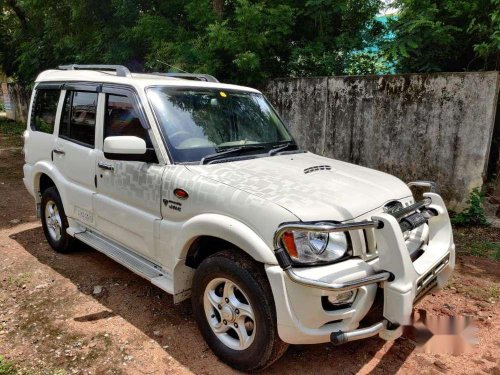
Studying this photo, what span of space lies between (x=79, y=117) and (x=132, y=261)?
1.70 metres

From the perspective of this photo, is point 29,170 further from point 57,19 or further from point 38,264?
point 57,19

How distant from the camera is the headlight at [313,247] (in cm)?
241

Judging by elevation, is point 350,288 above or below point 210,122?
below

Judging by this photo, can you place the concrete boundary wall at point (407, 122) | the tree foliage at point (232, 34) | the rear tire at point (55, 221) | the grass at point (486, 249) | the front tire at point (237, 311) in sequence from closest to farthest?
the front tire at point (237, 311)
the rear tire at point (55, 221)
the grass at point (486, 249)
the concrete boundary wall at point (407, 122)
the tree foliage at point (232, 34)

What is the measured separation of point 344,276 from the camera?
2332 millimetres

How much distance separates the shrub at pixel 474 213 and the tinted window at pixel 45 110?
5.40 m

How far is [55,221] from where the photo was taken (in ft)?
16.0

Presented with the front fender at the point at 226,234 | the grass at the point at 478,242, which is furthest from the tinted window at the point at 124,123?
the grass at the point at 478,242

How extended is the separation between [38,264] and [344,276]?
12.2 feet

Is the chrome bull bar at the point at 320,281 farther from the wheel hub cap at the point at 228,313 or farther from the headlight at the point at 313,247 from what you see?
the wheel hub cap at the point at 228,313

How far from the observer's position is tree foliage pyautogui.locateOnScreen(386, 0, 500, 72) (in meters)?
6.20

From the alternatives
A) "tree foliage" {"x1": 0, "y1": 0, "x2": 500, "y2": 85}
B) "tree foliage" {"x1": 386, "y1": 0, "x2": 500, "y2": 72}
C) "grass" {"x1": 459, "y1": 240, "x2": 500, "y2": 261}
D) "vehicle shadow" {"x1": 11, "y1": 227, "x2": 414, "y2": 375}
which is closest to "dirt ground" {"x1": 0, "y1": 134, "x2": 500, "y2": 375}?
"vehicle shadow" {"x1": 11, "y1": 227, "x2": 414, "y2": 375}

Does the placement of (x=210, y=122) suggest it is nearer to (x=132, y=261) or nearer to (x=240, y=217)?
(x=240, y=217)

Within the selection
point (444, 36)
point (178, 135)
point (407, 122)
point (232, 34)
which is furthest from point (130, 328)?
point (444, 36)
